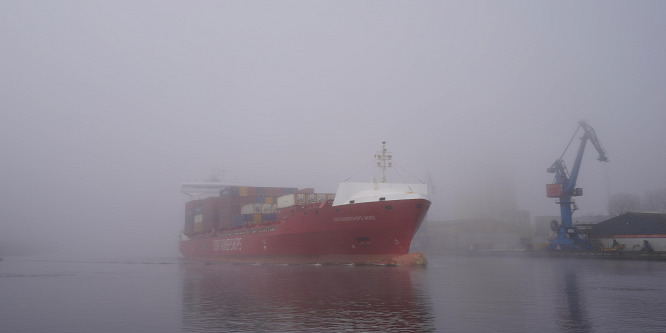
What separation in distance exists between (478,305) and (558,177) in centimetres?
5623

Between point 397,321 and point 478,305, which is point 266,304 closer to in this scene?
point 397,321

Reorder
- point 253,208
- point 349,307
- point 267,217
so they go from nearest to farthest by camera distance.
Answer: point 349,307 < point 267,217 < point 253,208

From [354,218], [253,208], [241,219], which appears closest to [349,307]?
[354,218]

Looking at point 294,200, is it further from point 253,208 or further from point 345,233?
point 253,208

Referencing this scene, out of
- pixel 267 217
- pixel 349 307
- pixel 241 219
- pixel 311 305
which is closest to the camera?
pixel 349 307

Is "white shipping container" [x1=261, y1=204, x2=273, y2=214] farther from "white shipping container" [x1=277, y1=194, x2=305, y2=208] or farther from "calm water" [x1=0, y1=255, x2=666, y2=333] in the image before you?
"calm water" [x1=0, y1=255, x2=666, y2=333]

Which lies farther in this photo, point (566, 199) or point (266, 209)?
point (566, 199)

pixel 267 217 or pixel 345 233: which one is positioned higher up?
pixel 267 217

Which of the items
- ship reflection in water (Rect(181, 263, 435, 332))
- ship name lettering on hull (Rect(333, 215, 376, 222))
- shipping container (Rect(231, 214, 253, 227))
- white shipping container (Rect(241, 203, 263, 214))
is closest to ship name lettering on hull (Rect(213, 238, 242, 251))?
shipping container (Rect(231, 214, 253, 227))

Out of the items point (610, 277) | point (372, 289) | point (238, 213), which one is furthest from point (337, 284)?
point (238, 213)

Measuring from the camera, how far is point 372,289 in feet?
79.2

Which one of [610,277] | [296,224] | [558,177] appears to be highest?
[558,177]

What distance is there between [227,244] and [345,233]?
79.5ft

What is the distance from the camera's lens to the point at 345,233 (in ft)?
130
